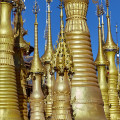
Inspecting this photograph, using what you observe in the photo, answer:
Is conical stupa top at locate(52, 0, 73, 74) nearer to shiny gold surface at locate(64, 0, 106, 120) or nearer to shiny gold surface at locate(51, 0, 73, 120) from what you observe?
shiny gold surface at locate(51, 0, 73, 120)

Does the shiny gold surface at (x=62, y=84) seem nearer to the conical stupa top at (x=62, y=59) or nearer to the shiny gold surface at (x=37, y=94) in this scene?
the conical stupa top at (x=62, y=59)

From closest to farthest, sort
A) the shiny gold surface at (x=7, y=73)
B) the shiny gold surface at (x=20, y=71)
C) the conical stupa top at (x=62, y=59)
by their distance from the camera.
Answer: the conical stupa top at (x=62, y=59) → the shiny gold surface at (x=7, y=73) → the shiny gold surface at (x=20, y=71)

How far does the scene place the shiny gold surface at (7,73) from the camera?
2520 cm

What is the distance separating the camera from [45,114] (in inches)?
1344

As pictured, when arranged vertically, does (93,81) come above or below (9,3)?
below

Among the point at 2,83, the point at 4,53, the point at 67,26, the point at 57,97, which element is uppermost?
the point at 67,26

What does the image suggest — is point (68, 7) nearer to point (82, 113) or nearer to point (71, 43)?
point (71, 43)

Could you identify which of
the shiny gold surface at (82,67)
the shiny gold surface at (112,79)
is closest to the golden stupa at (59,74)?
the shiny gold surface at (82,67)

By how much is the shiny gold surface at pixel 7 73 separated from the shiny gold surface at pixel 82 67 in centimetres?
422

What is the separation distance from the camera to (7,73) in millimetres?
26156

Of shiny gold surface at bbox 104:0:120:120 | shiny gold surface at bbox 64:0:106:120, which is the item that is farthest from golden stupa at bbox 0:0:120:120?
shiny gold surface at bbox 104:0:120:120

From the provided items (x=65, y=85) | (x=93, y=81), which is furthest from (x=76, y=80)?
(x=65, y=85)

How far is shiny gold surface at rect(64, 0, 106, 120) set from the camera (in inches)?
1085

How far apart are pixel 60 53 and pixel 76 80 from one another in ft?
20.8
